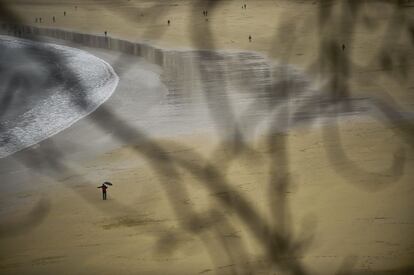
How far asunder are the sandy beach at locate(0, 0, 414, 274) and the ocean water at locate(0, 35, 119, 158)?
0.31m

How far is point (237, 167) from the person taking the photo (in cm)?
581

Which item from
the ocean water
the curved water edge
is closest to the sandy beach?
the curved water edge

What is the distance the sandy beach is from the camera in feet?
13.5

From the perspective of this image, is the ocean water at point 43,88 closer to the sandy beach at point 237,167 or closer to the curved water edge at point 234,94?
the sandy beach at point 237,167

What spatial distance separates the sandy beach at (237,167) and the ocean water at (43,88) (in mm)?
312

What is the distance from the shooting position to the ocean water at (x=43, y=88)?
7.38 metres

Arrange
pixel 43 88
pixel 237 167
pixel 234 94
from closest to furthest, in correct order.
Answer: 1. pixel 237 167
2. pixel 234 94
3. pixel 43 88

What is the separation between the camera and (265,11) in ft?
43.8

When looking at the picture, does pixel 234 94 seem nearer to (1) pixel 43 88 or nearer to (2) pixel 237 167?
→ (2) pixel 237 167

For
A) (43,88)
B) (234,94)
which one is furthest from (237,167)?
(43,88)

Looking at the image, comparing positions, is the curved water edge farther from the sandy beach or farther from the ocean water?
the ocean water

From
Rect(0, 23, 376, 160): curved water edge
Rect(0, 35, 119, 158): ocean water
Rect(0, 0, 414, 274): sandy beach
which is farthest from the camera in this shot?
Rect(0, 35, 119, 158): ocean water

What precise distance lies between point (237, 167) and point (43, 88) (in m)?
4.93

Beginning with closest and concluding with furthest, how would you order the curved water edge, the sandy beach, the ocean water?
1. the sandy beach
2. the curved water edge
3. the ocean water
